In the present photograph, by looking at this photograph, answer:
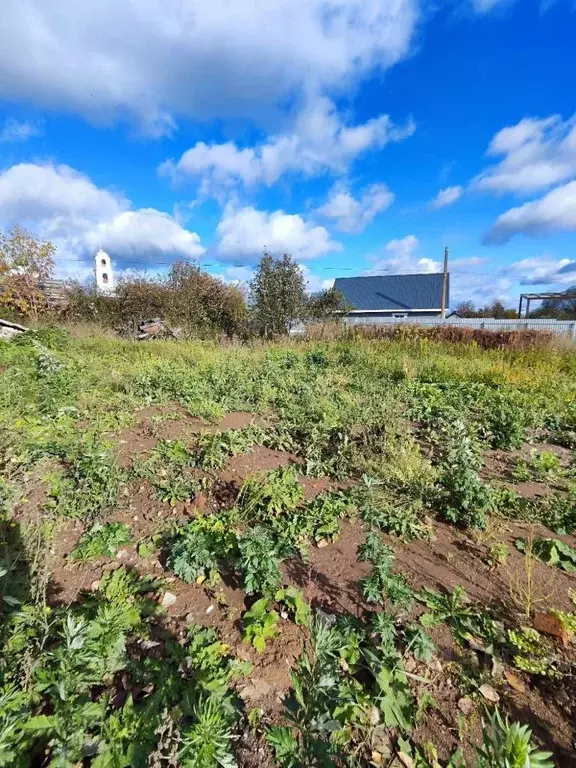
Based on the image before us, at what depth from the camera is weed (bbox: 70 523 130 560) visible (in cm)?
233

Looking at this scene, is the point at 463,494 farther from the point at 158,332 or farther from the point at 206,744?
the point at 158,332

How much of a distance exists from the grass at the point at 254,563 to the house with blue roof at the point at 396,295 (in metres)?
27.1

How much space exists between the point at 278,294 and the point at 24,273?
808cm

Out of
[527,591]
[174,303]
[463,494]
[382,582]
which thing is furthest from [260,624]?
[174,303]

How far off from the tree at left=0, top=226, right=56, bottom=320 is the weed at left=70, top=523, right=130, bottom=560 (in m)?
11.2

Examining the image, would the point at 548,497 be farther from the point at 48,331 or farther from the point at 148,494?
the point at 48,331

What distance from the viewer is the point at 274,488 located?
9.48 feet

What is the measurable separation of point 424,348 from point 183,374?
6.29 meters

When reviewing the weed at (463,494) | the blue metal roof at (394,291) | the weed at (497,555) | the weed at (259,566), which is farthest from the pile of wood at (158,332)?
the blue metal roof at (394,291)

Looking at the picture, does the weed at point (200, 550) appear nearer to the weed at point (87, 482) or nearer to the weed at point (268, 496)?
the weed at point (268, 496)

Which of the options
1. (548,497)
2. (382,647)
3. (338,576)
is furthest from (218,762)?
(548,497)

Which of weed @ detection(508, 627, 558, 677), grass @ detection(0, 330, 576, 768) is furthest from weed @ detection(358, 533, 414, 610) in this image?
weed @ detection(508, 627, 558, 677)

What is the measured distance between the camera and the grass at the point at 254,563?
4.20 ft

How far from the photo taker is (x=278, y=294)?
478 inches
